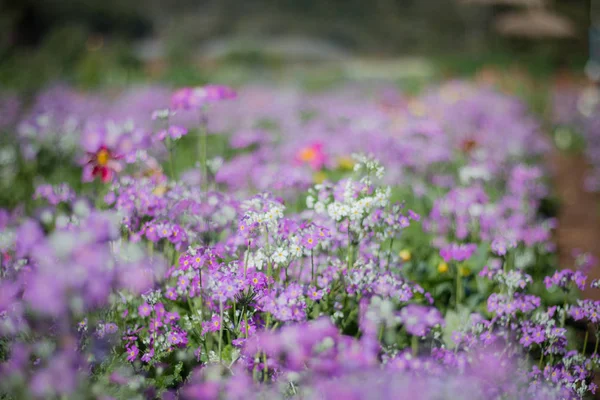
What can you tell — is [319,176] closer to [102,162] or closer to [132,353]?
[102,162]

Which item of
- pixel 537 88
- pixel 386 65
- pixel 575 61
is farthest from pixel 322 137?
pixel 386 65

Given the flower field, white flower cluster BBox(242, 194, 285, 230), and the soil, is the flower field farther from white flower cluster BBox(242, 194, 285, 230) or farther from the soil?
the soil

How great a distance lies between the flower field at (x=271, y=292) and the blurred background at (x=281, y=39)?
19.1 ft

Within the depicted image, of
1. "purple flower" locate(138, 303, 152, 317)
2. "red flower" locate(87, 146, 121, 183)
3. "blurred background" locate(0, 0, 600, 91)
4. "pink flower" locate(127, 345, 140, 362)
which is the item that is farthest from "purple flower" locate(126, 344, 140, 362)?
"blurred background" locate(0, 0, 600, 91)

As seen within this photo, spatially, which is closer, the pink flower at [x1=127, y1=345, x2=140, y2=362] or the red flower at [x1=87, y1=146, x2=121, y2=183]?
the pink flower at [x1=127, y1=345, x2=140, y2=362]

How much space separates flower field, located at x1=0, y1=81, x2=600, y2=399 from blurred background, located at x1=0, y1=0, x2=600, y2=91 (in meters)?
5.84

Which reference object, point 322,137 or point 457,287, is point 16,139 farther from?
point 457,287

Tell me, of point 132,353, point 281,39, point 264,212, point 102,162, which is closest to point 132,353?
A: point 132,353

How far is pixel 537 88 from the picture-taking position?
10.8 meters

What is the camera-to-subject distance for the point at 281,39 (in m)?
31.0

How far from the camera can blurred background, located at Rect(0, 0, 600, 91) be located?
1215 cm

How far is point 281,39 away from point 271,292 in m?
31.1

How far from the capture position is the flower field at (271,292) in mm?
1158

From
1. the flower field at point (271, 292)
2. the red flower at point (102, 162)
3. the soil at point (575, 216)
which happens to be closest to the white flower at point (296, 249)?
the flower field at point (271, 292)
